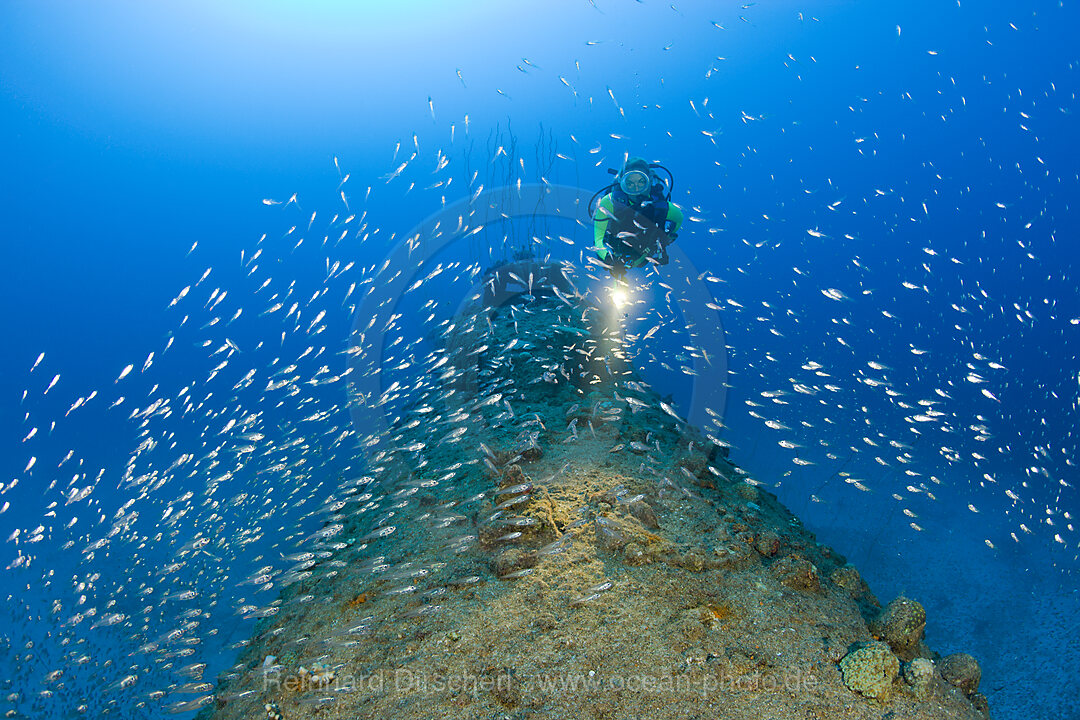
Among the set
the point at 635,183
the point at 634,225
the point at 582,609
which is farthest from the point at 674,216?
the point at 582,609

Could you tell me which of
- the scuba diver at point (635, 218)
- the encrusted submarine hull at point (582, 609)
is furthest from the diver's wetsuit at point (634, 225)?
the encrusted submarine hull at point (582, 609)

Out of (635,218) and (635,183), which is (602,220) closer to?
(635,218)

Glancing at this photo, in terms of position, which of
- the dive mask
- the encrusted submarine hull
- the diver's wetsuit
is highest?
the dive mask

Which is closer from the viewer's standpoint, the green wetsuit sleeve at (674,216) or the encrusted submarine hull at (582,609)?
the encrusted submarine hull at (582,609)

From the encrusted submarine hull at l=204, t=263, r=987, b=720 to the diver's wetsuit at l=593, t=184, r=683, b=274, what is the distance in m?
4.03

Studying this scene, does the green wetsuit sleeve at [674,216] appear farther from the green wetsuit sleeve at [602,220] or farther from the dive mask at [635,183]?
the green wetsuit sleeve at [602,220]

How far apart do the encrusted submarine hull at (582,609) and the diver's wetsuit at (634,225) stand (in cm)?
403

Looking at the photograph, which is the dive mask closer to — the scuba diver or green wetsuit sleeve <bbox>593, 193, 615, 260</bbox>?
the scuba diver

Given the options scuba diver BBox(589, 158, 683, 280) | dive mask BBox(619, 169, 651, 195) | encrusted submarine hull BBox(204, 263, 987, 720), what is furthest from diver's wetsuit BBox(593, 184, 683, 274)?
encrusted submarine hull BBox(204, 263, 987, 720)

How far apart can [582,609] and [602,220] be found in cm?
712

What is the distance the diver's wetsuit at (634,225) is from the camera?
822 centimetres

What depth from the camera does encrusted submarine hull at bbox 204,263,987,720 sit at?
8.88 feet

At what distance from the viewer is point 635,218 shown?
8.32 meters

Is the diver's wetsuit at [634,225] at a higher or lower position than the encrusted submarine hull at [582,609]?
higher
